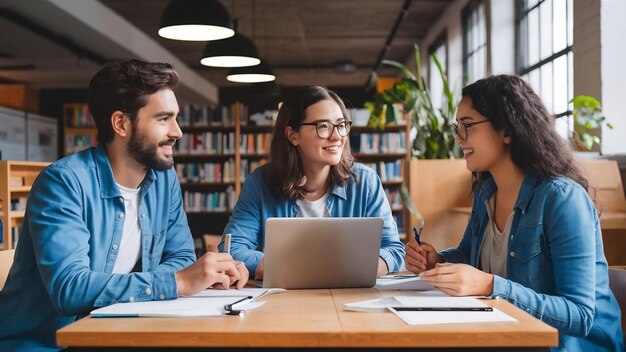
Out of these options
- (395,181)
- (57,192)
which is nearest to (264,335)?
(57,192)

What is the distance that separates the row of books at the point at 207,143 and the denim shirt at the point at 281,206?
5764mm

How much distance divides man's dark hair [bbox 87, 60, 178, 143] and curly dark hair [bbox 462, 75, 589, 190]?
0.94 metres

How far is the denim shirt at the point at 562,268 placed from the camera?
1609 millimetres

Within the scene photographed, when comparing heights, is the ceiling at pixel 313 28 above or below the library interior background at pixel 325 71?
above

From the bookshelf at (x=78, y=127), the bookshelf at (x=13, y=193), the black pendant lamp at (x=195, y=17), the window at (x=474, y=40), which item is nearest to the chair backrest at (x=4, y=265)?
the bookshelf at (x=13, y=193)

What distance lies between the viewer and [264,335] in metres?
1.23

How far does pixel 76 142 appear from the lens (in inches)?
393

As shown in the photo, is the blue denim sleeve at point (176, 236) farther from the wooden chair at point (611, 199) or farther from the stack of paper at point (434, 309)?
the wooden chair at point (611, 199)

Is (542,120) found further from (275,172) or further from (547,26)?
(547,26)

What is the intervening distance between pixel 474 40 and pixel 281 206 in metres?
Answer: 6.81

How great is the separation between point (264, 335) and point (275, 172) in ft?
4.47

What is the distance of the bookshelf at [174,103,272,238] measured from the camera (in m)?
8.22

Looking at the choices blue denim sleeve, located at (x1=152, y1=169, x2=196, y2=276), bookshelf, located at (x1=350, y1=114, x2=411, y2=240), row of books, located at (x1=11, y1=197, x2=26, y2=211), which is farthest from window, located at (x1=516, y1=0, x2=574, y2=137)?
row of books, located at (x1=11, y1=197, x2=26, y2=211)

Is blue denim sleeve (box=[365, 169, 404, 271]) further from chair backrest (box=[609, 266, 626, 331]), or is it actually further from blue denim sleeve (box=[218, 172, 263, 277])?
chair backrest (box=[609, 266, 626, 331])
